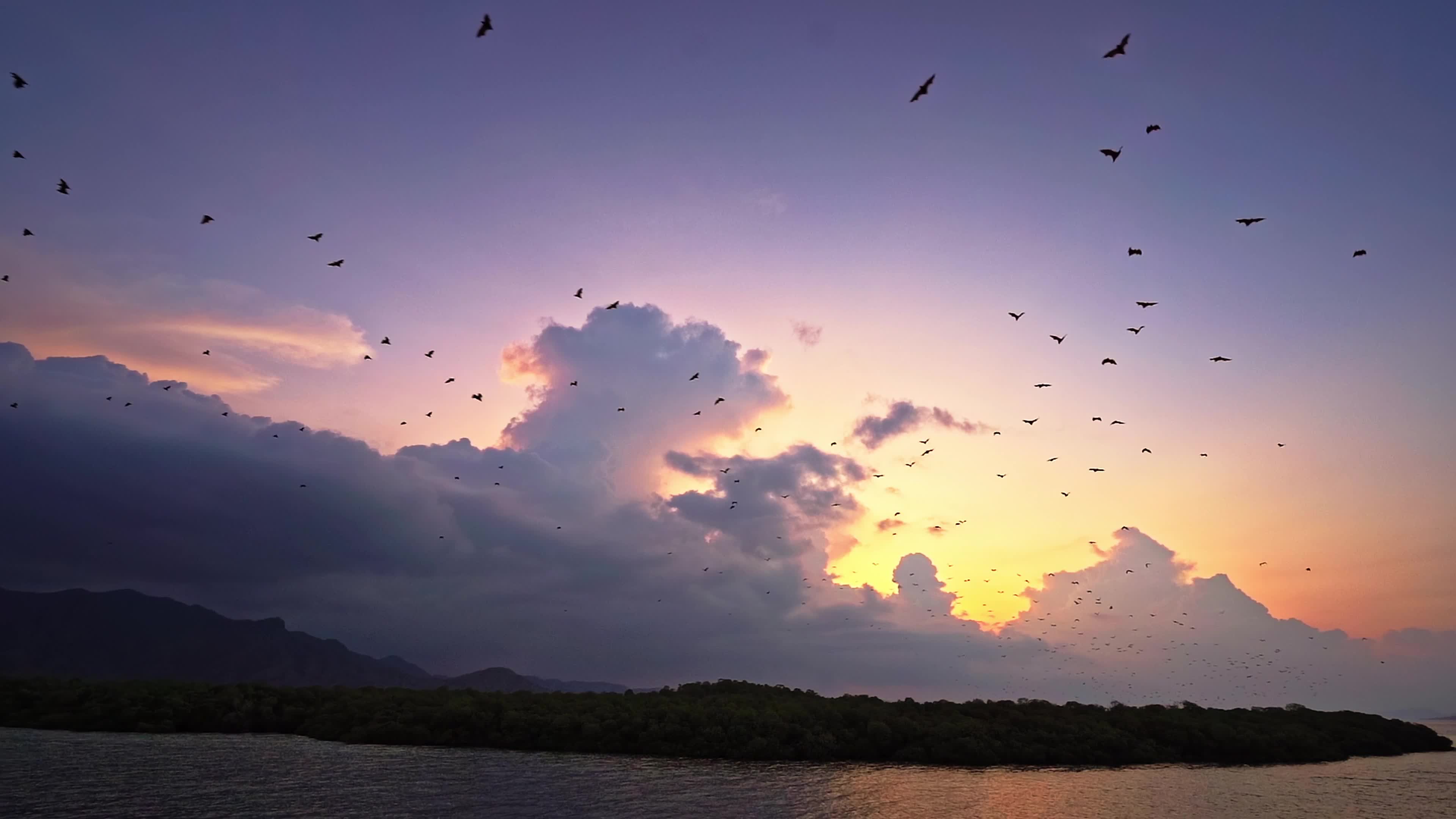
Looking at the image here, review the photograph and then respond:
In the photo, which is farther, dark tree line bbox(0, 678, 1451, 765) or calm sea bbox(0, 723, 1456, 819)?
dark tree line bbox(0, 678, 1451, 765)

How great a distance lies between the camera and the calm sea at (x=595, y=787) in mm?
64375

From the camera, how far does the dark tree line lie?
112312 millimetres

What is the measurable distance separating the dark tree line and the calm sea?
23.9ft

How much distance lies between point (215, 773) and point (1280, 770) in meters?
135

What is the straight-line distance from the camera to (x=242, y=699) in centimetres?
13100

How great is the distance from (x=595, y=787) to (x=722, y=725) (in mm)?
41569

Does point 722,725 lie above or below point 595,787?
above

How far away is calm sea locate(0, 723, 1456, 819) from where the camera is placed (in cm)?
6438

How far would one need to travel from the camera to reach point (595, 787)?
260 ft

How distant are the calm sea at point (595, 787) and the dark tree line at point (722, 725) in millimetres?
7299

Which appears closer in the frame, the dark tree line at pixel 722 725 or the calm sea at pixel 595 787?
the calm sea at pixel 595 787

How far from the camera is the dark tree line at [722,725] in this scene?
112312mm

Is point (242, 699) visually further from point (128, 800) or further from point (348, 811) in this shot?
point (348, 811)

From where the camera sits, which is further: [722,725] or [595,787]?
[722,725]
